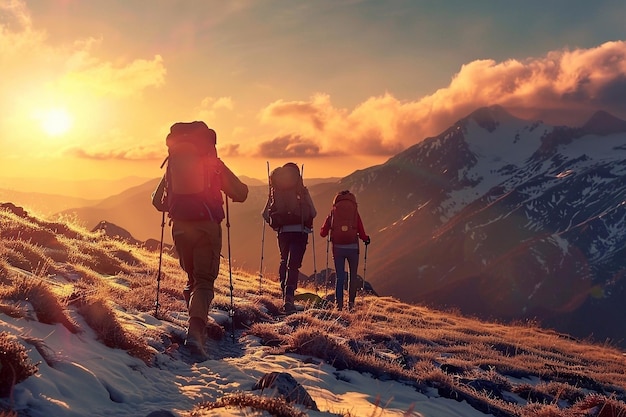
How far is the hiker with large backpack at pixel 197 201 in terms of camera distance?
26.0ft

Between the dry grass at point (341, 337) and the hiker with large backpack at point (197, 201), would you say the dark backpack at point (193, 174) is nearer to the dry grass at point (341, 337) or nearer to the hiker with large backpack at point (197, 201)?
the hiker with large backpack at point (197, 201)

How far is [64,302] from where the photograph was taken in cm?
689

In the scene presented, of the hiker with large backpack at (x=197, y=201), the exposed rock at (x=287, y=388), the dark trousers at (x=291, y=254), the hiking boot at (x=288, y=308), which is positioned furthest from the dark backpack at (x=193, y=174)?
the hiking boot at (x=288, y=308)

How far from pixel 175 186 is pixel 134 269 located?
29.6ft

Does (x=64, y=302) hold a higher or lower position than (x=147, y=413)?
higher

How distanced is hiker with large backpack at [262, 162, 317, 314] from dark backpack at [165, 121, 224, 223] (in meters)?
6.04

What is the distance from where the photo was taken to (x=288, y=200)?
1426cm

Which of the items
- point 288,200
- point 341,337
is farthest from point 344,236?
point 341,337

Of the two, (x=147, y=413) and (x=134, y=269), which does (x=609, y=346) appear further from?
(x=147, y=413)

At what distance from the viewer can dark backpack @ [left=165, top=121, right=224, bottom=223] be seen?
7.92 meters

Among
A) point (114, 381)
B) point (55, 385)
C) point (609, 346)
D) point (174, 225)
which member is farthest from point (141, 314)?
point (609, 346)

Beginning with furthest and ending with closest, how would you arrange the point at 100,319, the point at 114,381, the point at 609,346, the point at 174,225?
the point at 609,346 < the point at 174,225 < the point at 100,319 < the point at 114,381

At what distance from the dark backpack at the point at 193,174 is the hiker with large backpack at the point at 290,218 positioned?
6.04 meters

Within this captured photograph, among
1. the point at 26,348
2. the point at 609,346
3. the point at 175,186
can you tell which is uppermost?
the point at 175,186
